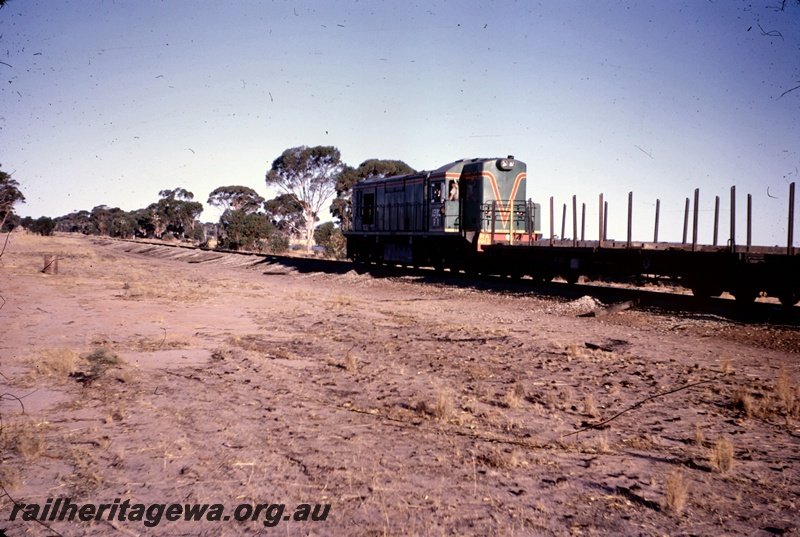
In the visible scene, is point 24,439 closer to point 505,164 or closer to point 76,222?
point 505,164

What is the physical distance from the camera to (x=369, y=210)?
27.8m

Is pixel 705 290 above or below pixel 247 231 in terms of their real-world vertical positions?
below

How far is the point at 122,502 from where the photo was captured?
3248mm

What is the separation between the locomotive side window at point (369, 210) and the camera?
89.3 feet

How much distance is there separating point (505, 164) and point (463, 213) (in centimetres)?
237

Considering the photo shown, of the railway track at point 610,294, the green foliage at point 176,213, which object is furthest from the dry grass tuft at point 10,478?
the green foliage at point 176,213

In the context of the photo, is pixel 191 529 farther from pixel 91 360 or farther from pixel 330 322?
pixel 330 322

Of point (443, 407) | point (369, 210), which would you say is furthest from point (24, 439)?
point (369, 210)

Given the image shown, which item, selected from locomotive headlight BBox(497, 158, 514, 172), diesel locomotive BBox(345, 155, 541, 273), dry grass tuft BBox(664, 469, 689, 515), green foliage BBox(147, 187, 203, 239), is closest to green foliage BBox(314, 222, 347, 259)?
diesel locomotive BBox(345, 155, 541, 273)

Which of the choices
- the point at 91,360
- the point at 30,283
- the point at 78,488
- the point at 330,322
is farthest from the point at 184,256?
the point at 78,488

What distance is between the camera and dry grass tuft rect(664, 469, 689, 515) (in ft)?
10.8

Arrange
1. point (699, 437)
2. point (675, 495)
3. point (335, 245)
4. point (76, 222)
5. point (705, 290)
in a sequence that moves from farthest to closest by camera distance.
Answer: point (76, 222), point (335, 245), point (705, 290), point (699, 437), point (675, 495)

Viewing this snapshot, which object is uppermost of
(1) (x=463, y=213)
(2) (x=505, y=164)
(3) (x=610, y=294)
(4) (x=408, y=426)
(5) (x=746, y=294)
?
(2) (x=505, y=164)

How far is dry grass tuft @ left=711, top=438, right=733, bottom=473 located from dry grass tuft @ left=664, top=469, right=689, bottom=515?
0.56 metres
